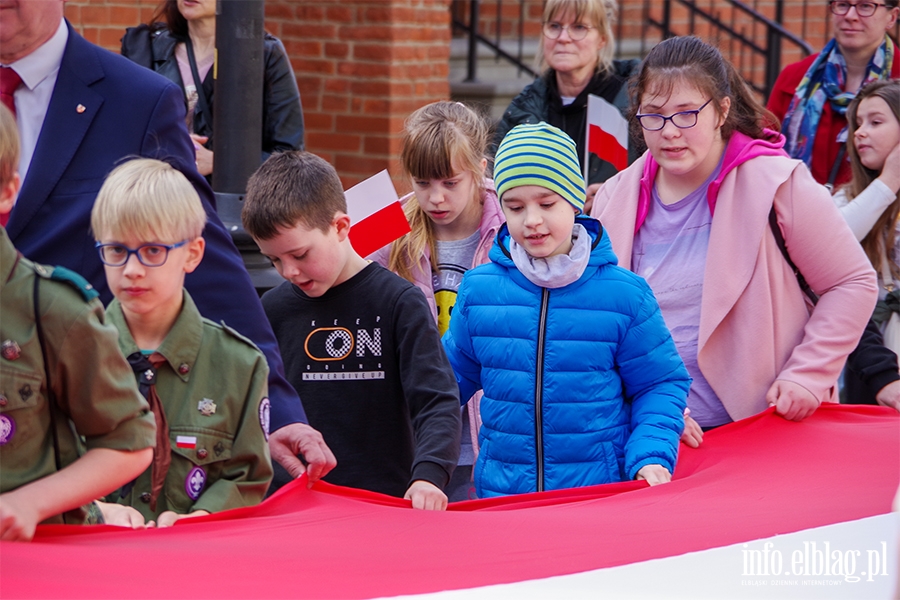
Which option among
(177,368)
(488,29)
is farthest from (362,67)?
(177,368)

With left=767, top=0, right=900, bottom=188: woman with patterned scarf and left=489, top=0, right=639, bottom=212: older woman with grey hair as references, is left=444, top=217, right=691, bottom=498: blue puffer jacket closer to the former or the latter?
left=489, top=0, right=639, bottom=212: older woman with grey hair

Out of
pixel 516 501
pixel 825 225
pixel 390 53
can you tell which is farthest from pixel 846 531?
pixel 390 53

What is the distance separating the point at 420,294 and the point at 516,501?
0.69m

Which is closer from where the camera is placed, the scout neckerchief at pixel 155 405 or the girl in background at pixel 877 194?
the scout neckerchief at pixel 155 405

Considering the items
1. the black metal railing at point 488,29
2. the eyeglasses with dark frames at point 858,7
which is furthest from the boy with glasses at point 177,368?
the black metal railing at point 488,29

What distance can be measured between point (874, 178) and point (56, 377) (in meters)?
4.15

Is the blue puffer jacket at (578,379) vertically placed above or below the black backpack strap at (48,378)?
below

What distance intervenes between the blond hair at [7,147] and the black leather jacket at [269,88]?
3228mm

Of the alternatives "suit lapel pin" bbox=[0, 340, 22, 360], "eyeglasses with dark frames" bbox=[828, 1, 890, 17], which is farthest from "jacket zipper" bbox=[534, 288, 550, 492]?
"eyeglasses with dark frames" bbox=[828, 1, 890, 17]

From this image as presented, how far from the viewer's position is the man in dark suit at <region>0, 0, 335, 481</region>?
2914mm

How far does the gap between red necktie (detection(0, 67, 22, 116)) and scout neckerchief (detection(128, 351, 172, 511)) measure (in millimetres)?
705

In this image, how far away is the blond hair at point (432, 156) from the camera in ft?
13.8

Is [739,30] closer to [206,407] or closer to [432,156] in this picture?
[432,156]

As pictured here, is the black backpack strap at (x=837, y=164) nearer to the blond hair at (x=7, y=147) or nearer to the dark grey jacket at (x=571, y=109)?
the dark grey jacket at (x=571, y=109)
